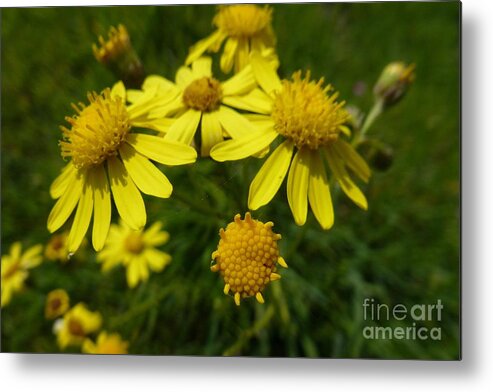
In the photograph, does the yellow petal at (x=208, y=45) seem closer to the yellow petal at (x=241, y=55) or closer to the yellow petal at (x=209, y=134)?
the yellow petal at (x=241, y=55)

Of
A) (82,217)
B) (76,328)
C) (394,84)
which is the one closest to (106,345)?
(76,328)

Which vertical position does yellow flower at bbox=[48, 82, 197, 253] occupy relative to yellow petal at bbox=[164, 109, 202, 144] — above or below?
below

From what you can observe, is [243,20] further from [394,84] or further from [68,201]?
[68,201]

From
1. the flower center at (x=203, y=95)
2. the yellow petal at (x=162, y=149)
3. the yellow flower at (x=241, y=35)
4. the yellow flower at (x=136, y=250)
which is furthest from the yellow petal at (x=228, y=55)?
the yellow flower at (x=136, y=250)

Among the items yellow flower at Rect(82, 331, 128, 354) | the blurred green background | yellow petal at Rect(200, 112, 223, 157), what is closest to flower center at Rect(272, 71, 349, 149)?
yellow petal at Rect(200, 112, 223, 157)

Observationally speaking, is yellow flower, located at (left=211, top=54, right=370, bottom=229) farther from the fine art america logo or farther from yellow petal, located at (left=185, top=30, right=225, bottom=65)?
the fine art america logo

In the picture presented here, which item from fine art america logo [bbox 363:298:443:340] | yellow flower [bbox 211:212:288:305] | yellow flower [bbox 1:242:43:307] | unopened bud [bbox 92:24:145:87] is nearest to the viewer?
yellow flower [bbox 211:212:288:305]

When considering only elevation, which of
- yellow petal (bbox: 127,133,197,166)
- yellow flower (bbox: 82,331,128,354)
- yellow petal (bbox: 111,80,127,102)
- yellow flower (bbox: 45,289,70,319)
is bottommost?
yellow flower (bbox: 82,331,128,354)

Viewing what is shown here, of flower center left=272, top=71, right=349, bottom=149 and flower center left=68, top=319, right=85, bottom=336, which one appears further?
flower center left=68, top=319, right=85, bottom=336
